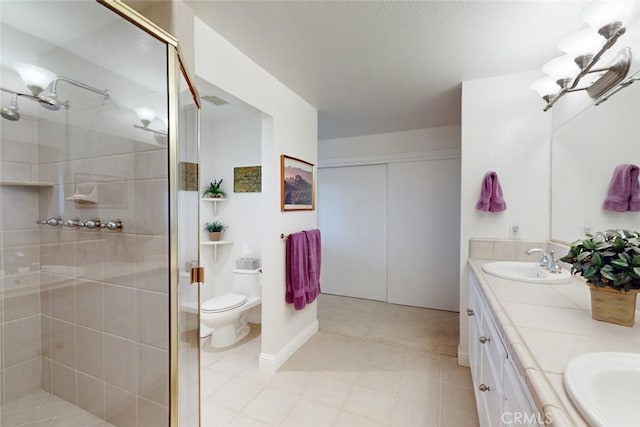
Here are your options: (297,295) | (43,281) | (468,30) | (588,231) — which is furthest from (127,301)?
(588,231)

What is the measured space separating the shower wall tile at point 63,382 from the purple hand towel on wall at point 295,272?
1377 millimetres

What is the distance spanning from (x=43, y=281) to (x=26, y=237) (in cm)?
27

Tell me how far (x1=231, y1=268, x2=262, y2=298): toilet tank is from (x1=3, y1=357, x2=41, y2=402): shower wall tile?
4.49 ft

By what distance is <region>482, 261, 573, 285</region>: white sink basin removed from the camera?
4.45 ft

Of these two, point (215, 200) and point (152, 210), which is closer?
point (152, 210)

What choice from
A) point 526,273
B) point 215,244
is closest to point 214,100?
point 215,244

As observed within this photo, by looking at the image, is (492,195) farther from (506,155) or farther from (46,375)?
(46,375)

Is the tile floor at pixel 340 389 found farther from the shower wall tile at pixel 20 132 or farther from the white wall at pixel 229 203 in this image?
the shower wall tile at pixel 20 132

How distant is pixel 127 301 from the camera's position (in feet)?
4.23

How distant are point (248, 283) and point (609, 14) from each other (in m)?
2.87

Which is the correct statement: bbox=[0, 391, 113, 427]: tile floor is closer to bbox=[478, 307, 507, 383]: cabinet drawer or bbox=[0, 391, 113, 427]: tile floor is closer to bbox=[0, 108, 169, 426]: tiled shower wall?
bbox=[0, 108, 169, 426]: tiled shower wall

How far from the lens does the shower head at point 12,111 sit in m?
1.36

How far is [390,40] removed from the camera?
1.58 metres

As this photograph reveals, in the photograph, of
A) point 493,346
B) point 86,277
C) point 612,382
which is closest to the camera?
point 612,382
